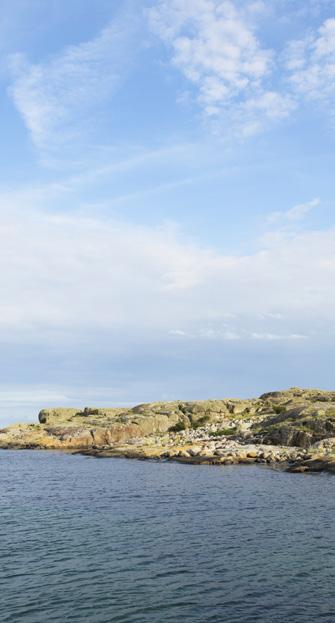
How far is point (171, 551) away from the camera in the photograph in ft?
102

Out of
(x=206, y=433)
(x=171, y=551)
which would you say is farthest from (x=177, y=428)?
(x=171, y=551)

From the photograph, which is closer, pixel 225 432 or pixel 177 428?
pixel 225 432

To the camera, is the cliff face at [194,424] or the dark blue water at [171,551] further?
the cliff face at [194,424]

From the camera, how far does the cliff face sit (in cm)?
8056

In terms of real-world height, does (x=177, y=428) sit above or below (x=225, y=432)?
above

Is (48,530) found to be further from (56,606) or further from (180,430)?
(180,430)

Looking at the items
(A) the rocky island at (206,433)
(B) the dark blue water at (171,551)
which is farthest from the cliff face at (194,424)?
(B) the dark blue water at (171,551)

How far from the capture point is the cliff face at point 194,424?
80.6 metres

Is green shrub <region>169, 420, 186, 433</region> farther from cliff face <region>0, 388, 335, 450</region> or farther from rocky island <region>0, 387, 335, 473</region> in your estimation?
rocky island <region>0, 387, 335, 473</region>

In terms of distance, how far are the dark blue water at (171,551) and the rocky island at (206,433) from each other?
14431mm

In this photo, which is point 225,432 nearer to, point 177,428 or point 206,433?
point 206,433

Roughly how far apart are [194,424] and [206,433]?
21.9m

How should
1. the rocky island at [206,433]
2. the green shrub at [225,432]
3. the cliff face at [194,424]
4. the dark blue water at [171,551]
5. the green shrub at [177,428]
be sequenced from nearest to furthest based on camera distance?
the dark blue water at [171,551]
the rocky island at [206,433]
the cliff face at [194,424]
the green shrub at [225,432]
the green shrub at [177,428]

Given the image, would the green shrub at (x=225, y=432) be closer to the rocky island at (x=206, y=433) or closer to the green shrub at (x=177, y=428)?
the rocky island at (x=206, y=433)
